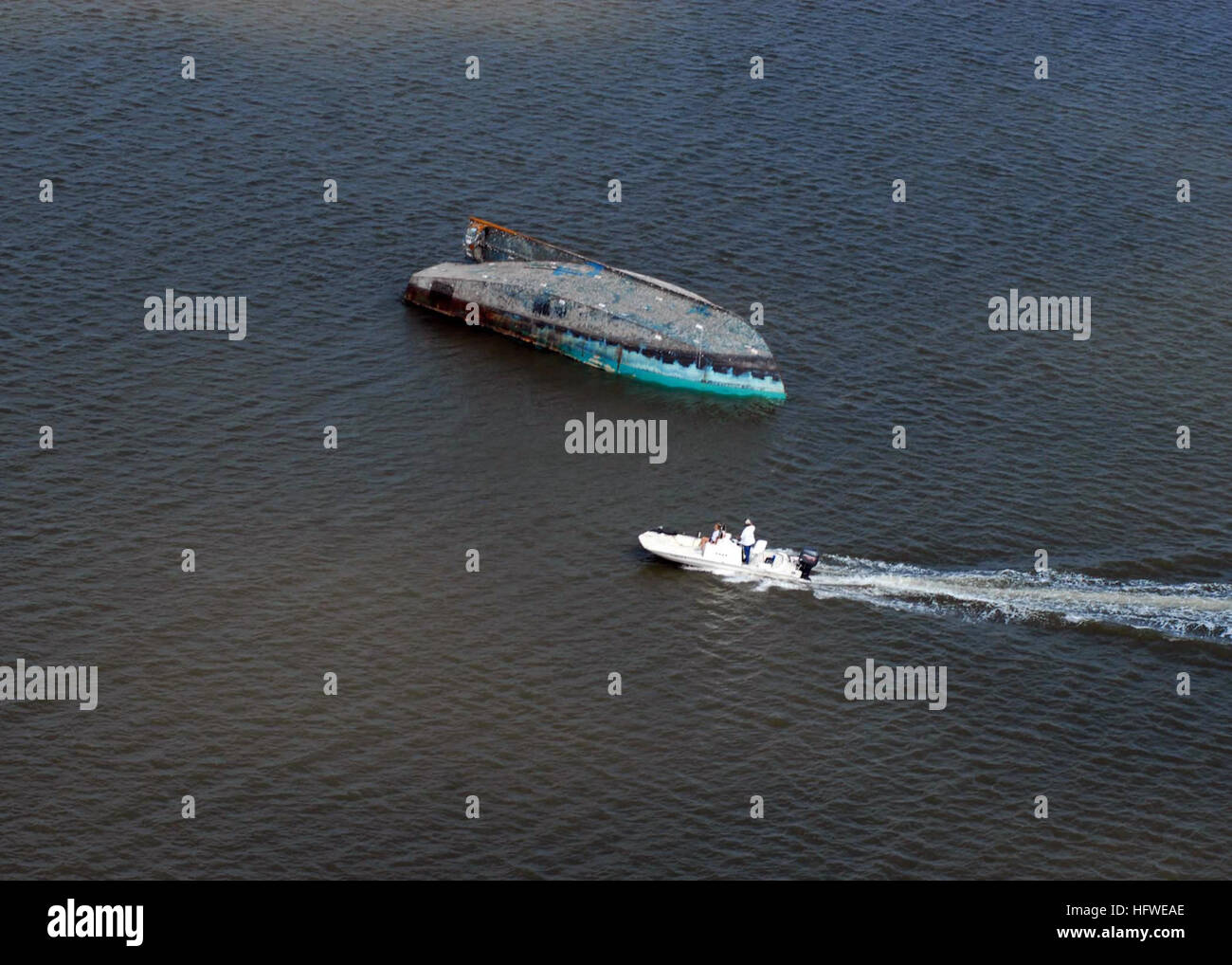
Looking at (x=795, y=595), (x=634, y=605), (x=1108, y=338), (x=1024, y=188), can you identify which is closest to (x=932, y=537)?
(x=795, y=595)

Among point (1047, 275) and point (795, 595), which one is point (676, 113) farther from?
point (795, 595)

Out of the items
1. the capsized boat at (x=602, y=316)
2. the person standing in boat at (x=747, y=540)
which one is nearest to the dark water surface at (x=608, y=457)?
the person standing in boat at (x=747, y=540)
